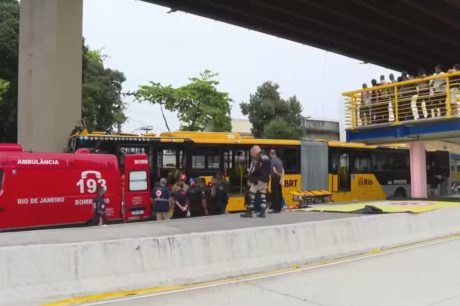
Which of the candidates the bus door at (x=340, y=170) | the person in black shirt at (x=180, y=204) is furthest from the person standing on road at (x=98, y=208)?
the bus door at (x=340, y=170)

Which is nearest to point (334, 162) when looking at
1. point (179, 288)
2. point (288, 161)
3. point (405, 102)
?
point (288, 161)

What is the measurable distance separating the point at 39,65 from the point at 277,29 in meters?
13.0

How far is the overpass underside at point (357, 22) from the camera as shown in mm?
24328

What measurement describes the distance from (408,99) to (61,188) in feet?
41.1

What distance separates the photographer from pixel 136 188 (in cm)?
1675

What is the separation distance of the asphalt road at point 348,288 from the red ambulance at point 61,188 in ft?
24.4

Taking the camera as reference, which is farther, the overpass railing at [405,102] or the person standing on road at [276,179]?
the overpass railing at [405,102]

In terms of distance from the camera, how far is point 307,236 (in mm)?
10852

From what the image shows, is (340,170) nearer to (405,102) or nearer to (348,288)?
(405,102)

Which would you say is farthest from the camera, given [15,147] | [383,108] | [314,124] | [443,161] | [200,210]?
[314,124]

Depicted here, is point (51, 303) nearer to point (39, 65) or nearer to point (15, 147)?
point (15, 147)

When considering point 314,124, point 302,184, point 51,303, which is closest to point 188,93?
point 314,124

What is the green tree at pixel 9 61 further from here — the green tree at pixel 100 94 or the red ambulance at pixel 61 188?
the red ambulance at pixel 61 188

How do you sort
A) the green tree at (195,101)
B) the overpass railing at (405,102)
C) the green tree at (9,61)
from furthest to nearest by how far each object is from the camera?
the green tree at (195,101) < the green tree at (9,61) < the overpass railing at (405,102)
